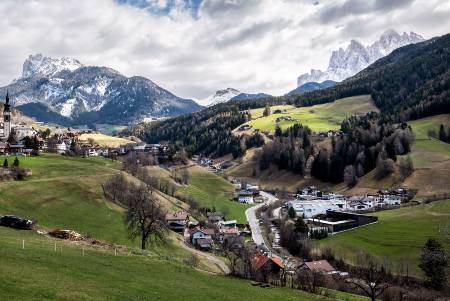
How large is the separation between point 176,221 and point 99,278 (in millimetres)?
91015

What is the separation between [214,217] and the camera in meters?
152

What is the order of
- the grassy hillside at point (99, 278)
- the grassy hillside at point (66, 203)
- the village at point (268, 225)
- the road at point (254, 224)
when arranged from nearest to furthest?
the grassy hillside at point (99, 278) < the village at point (268, 225) < the grassy hillside at point (66, 203) < the road at point (254, 224)

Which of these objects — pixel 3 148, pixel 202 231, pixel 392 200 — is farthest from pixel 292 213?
pixel 3 148

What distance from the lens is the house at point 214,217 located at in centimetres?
15025

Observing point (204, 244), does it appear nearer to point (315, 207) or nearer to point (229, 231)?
point (229, 231)

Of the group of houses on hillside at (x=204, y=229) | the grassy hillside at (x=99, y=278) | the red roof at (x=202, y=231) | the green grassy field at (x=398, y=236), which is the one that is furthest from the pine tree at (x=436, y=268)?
the red roof at (x=202, y=231)

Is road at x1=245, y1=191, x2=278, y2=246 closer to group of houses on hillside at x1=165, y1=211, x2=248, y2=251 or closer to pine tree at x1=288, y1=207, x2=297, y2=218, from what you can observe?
group of houses on hillside at x1=165, y1=211, x2=248, y2=251

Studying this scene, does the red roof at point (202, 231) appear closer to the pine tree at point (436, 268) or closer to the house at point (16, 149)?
the pine tree at point (436, 268)

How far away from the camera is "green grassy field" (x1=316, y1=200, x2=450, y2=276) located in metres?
96.2

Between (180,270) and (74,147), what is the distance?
6287 inches

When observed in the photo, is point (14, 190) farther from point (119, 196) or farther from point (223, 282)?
point (223, 282)

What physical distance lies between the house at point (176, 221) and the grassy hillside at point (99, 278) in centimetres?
7237

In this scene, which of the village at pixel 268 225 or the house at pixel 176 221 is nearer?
the village at pixel 268 225

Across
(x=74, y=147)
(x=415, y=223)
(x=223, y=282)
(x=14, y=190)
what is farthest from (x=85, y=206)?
(x=74, y=147)
